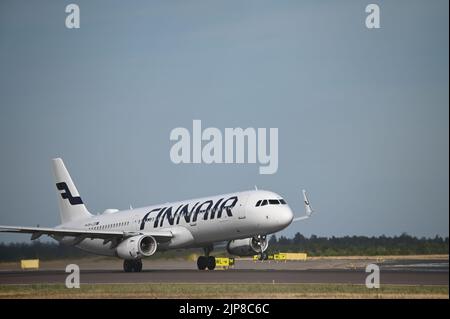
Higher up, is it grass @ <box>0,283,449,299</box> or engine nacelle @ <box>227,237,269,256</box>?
engine nacelle @ <box>227,237,269,256</box>

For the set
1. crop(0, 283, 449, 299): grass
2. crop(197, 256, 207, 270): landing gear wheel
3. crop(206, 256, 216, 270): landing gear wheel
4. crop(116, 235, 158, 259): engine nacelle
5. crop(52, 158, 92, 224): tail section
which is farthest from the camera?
crop(52, 158, 92, 224): tail section

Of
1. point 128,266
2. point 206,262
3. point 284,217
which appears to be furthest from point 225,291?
point 206,262

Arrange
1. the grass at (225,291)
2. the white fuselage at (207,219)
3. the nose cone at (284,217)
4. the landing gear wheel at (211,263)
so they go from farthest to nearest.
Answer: the landing gear wheel at (211,263) → the white fuselage at (207,219) → the nose cone at (284,217) → the grass at (225,291)

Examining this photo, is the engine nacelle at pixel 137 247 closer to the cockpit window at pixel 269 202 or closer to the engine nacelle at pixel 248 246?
the engine nacelle at pixel 248 246

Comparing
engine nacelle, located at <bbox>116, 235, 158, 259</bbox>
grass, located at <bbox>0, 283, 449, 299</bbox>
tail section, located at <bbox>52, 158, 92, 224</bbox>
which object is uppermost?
tail section, located at <bbox>52, 158, 92, 224</bbox>

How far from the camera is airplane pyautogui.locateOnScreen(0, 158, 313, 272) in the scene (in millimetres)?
A: 51125

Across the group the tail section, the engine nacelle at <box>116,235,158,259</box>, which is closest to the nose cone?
the engine nacelle at <box>116,235,158,259</box>

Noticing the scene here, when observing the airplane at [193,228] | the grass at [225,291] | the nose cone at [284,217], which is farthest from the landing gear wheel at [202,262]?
the grass at [225,291]

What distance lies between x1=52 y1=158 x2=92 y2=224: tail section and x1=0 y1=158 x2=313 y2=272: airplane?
5812 millimetres

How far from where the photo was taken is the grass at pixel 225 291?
31.5 meters

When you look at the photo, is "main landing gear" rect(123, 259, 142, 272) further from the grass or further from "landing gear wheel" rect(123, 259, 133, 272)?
the grass

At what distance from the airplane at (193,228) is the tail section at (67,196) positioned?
229 inches
